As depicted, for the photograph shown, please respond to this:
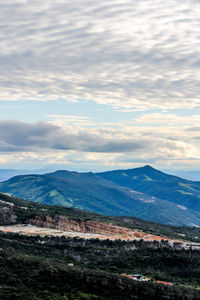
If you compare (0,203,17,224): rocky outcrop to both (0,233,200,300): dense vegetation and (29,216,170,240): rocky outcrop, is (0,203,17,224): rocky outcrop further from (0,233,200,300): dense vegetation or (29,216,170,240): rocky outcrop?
(0,233,200,300): dense vegetation

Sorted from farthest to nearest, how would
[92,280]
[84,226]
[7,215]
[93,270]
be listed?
[7,215]
[84,226]
[93,270]
[92,280]

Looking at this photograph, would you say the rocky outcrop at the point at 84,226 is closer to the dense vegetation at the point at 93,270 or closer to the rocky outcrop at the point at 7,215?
the rocky outcrop at the point at 7,215

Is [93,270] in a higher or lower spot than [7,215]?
lower

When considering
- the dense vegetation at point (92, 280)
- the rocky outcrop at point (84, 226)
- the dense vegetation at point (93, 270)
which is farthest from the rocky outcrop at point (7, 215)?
the dense vegetation at point (92, 280)

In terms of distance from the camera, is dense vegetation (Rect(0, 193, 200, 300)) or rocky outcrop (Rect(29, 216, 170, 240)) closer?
dense vegetation (Rect(0, 193, 200, 300))

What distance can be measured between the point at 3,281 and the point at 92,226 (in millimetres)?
92752

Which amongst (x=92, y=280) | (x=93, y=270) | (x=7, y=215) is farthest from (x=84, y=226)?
(x=92, y=280)

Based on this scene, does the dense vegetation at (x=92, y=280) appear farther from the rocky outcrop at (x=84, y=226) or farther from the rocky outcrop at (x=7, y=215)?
the rocky outcrop at (x=7, y=215)

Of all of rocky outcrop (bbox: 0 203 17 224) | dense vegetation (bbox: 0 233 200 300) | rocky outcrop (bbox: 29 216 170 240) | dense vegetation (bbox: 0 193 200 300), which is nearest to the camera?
dense vegetation (bbox: 0 233 200 300)

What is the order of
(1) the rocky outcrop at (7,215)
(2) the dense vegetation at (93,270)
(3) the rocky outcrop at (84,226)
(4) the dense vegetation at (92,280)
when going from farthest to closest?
(1) the rocky outcrop at (7,215), (3) the rocky outcrop at (84,226), (2) the dense vegetation at (93,270), (4) the dense vegetation at (92,280)

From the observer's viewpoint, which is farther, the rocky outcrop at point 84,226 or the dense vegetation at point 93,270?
the rocky outcrop at point 84,226

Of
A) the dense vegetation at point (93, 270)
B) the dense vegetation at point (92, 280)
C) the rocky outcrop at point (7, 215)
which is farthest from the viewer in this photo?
the rocky outcrop at point (7, 215)

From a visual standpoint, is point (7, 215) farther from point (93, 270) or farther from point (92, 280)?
point (92, 280)

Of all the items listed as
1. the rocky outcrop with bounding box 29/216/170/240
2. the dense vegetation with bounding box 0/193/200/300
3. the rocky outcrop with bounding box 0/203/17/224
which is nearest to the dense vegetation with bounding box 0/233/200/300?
the dense vegetation with bounding box 0/193/200/300
